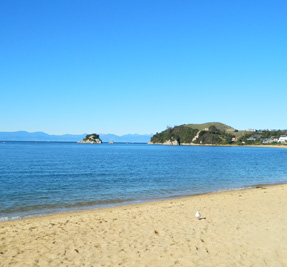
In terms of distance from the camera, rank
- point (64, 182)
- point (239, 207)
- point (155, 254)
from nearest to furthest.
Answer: point (155, 254) → point (239, 207) → point (64, 182)

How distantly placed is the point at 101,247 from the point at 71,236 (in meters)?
2.27

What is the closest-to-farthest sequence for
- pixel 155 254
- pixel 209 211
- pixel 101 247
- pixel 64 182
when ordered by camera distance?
pixel 155 254 → pixel 101 247 → pixel 209 211 → pixel 64 182

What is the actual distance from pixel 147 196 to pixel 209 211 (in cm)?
859

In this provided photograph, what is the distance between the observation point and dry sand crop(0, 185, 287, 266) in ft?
31.1

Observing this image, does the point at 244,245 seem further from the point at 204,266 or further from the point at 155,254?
the point at 155,254

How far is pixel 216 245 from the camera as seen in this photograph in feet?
35.5

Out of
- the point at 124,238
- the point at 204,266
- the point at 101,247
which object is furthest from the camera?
the point at 124,238

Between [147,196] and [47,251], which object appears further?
[147,196]

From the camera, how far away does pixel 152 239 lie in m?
11.7

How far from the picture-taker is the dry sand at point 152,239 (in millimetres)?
9492

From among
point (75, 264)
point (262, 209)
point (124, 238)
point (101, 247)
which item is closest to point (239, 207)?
point (262, 209)

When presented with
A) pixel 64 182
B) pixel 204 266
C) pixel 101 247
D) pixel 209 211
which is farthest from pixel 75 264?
pixel 64 182

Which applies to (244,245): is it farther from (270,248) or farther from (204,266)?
(204,266)

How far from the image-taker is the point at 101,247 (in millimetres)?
10805
